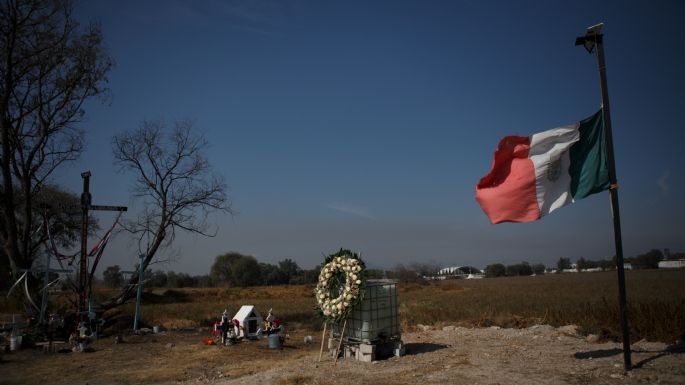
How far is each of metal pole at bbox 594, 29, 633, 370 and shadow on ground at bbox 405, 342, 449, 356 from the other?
4817 millimetres

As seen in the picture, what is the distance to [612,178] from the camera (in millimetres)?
8078

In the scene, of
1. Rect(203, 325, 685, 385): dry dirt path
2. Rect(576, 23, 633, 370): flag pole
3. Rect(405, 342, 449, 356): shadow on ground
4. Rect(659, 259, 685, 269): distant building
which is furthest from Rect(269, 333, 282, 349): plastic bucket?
Rect(659, 259, 685, 269): distant building

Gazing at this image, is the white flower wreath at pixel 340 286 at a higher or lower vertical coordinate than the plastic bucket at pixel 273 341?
higher

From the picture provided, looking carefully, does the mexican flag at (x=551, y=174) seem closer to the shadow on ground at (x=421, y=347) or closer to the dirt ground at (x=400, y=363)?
the dirt ground at (x=400, y=363)

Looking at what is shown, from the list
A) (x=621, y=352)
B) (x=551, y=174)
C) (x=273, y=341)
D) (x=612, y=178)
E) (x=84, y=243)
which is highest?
(x=551, y=174)

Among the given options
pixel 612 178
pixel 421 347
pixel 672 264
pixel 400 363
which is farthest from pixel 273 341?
pixel 672 264

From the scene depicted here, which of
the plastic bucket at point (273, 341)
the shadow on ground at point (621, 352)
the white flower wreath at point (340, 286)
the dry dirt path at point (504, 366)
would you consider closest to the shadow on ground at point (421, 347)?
the dry dirt path at point (504, 366)

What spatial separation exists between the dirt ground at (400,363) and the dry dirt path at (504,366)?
0.06 feet

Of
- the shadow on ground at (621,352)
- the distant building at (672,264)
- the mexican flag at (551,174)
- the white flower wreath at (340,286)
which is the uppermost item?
the mexican flag at (551,174)

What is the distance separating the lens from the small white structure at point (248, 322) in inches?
615

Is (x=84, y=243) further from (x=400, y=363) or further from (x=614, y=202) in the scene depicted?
(x=614, y=202)

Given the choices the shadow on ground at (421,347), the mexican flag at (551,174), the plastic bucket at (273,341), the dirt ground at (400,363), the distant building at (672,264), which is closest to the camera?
the dirt ground at (400,363)

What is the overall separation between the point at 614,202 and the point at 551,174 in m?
1.22

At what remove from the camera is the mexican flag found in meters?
8.41
